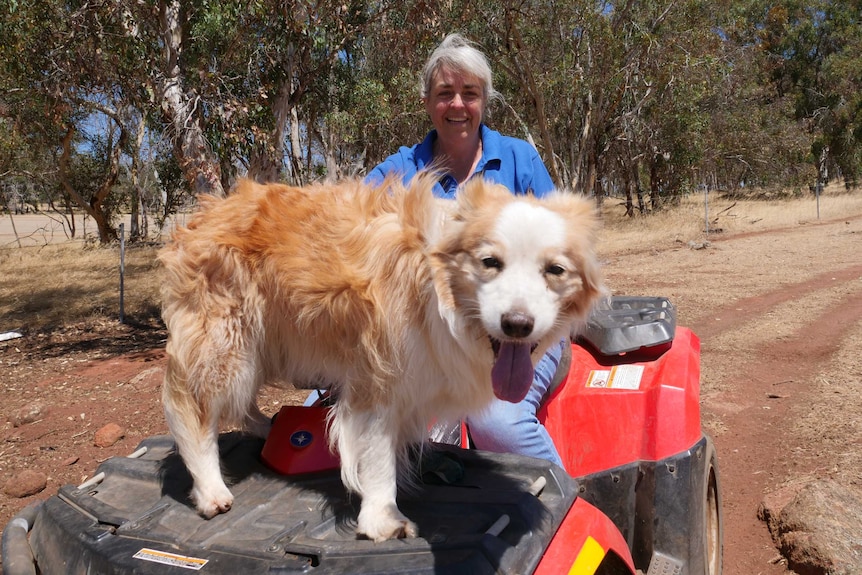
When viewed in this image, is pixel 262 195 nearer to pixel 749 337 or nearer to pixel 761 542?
pixel 761 542

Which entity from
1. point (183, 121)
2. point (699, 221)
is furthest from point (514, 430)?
point (699, 221)

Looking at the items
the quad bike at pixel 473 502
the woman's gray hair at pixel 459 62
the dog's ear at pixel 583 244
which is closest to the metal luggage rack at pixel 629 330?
the quad bike at pixel 473 502

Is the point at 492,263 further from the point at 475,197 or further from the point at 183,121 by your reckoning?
the point at 183,121

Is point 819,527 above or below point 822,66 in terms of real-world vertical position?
below

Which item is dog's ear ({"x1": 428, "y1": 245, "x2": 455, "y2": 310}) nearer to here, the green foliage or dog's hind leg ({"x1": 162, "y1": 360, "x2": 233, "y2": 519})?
dog's hind leg ({"x1": 162, "y1": 360, "x2": 233, "y2": 519})

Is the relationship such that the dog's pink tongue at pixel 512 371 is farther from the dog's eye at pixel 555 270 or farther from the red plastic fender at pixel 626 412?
the red plastic fender at pixel 626 412

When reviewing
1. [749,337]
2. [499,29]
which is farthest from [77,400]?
[499,29]

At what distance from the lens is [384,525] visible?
189 centimetres

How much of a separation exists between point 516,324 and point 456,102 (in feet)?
5.19

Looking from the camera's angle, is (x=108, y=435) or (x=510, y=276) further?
(x=108, y=435)

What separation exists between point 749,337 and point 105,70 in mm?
8644

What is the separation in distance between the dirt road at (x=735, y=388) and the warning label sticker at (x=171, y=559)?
1622 millimetres

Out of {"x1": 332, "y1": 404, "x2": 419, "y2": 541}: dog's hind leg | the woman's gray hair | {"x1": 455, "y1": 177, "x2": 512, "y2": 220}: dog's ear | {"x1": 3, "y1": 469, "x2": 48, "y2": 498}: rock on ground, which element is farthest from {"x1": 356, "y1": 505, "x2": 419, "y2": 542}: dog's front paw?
{"x1": 3, "y1": 469, "x2": 48, "y2": 498}: rock on ground

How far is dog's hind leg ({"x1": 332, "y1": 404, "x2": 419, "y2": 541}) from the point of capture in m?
1.95
